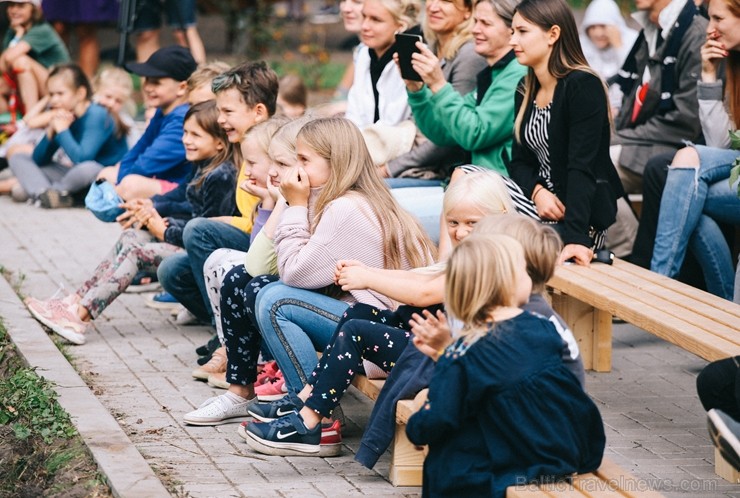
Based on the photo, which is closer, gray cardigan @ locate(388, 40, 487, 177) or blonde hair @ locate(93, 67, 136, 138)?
gray cardigan @ locate(388, 40, 487, 177)

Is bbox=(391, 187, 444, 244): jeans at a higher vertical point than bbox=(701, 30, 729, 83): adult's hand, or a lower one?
lower

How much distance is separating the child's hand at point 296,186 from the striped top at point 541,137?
4.22 ft

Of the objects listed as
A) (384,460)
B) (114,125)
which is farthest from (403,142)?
(114,125)

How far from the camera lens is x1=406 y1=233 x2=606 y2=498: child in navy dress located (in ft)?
11.6

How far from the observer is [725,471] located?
4402 millimetres

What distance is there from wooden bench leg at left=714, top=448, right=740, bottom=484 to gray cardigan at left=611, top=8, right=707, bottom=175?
233cm

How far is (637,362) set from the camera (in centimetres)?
604

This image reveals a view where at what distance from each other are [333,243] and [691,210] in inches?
79.7

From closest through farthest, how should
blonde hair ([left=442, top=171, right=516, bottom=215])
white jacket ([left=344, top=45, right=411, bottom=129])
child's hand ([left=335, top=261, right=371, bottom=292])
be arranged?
1. blonde hair ([left=442, top=171, right=516, bottom=215])
2. child's hand ([left=335, top=261, right=371, bottom=292])
3. white jacket ([left=344, top=45, right=411, bottom=129])

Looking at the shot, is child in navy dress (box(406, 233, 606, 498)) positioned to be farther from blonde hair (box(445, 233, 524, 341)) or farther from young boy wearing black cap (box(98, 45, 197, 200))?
young boy wearing black cap (box(98, 45, 197, 200))

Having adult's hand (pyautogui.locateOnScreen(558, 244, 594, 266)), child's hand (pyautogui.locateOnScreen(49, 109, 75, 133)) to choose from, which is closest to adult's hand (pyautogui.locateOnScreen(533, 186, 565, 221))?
adult's hand (pyautogui.locateOnScreen(558, 244, 594, 266))

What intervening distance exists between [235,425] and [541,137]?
1928mm

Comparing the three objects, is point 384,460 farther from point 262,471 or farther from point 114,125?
point 114,125

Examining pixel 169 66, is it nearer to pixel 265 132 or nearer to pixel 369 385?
pixel 265 132
